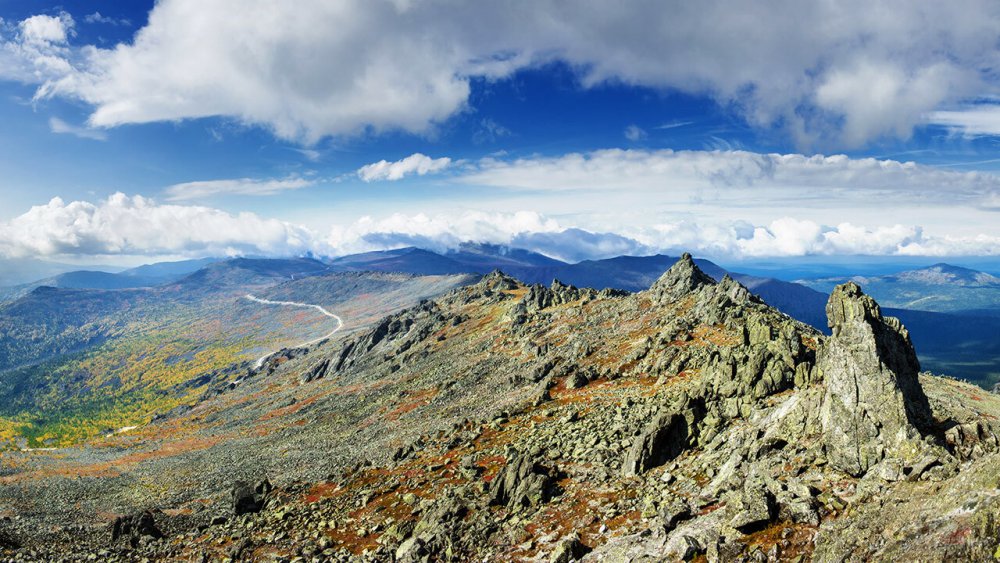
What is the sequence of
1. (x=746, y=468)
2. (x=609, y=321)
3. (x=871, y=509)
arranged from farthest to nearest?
(x=609, y=321) → (x=746, y=468) → (x=871, y=509)

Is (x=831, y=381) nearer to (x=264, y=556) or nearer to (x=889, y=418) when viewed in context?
(x=889, y=418)

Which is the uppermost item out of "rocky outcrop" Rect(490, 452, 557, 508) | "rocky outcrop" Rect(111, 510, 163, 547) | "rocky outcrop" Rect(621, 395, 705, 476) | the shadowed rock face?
the shadowed rock face

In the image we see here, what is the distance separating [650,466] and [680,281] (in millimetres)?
63849

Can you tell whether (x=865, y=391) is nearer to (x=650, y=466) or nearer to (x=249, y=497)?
(x=650, y=466)

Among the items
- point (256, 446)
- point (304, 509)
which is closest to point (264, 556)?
point (304, 509)

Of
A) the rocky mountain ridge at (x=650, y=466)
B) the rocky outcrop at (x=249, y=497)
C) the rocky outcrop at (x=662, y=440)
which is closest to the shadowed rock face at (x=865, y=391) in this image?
the rocky mountain ridge at (x=650, y=466)

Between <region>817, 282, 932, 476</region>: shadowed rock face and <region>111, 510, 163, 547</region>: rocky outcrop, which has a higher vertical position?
<region>817, 282, 932, 476</region>: shadowed rock face

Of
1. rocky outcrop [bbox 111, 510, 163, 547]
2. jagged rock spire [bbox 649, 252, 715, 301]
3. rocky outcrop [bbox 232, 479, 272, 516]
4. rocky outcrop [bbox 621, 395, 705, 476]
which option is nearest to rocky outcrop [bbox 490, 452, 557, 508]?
rocky outcrop [bbox 621, 395, 705, 476]

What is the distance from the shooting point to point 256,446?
84.4 meters

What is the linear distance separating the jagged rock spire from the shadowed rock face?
56.9 meters

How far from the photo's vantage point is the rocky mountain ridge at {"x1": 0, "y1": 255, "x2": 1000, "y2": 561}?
21125 millimetres

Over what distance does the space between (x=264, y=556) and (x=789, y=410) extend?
3640 cm

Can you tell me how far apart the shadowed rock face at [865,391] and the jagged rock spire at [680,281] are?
5694 cm

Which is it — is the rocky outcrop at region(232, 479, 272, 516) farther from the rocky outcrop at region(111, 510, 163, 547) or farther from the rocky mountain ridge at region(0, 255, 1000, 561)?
the rocky outcrop at region(111, 510, 163, 547)
